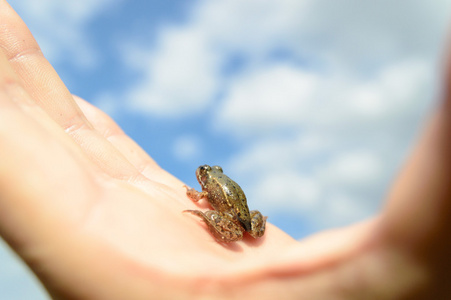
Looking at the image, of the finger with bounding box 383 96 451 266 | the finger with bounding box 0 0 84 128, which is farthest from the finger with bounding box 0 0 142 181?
the finger with bounding box 383 96 451 266

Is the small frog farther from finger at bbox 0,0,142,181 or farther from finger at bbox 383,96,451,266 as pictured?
finger at bbox 383,96,451,266

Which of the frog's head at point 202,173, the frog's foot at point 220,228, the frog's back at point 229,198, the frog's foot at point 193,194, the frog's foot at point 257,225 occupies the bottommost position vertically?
the frog's foot at point 220,228

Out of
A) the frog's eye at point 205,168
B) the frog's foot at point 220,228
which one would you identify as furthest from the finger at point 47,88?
the frog's eye at point 205,168

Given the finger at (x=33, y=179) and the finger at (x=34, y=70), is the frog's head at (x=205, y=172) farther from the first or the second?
the finger at (x=33, y=179)

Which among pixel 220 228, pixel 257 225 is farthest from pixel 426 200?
pixel 257 225

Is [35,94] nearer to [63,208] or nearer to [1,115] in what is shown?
[1,115]

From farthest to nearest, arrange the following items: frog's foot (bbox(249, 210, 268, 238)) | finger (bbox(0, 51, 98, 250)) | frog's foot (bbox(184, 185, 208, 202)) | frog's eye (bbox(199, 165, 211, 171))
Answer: frog's eye (bbox(199, 165, 211, 171))
frog's foot (bbox(184, 185, 208, 202))
frog's foot (bbox(249, 210, 268, 238))
finger (bbox(0, 51, 98, 250))
